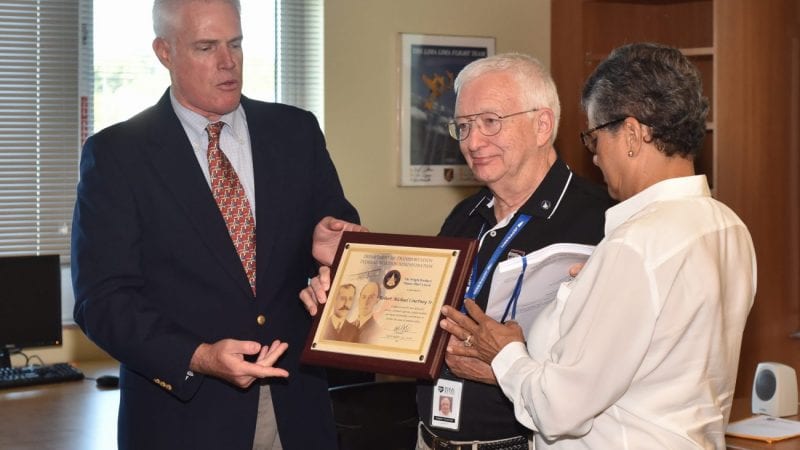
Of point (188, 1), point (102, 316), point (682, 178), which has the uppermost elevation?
point (188, 1)

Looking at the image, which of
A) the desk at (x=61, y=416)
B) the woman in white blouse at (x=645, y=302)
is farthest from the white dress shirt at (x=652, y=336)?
the desk at (x=61, y=416)

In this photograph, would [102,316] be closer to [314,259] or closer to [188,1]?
[314,259]

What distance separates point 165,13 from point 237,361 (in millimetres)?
885

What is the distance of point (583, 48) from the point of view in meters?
5.09

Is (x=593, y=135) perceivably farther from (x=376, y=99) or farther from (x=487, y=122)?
(x=376, y=99)

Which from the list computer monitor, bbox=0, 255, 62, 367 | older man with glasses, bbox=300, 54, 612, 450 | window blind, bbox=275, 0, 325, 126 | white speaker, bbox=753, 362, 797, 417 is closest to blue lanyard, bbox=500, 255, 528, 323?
older man with glasses, bbox=300, 54, 612, 450

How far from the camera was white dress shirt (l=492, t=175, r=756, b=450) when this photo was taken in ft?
5.68

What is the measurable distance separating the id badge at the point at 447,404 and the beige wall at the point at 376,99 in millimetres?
2727

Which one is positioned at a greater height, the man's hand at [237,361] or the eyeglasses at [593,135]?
the eyeglasses at [593,135]

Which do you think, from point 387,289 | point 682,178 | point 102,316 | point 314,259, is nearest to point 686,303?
point 682,178

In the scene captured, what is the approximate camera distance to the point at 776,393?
3217 mm

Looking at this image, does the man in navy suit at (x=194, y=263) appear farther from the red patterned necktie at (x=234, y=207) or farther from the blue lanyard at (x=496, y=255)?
the blue lanyard at (x=496, y=255)

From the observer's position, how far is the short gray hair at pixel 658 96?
72.7 inches

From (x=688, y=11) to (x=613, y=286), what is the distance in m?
3.71
